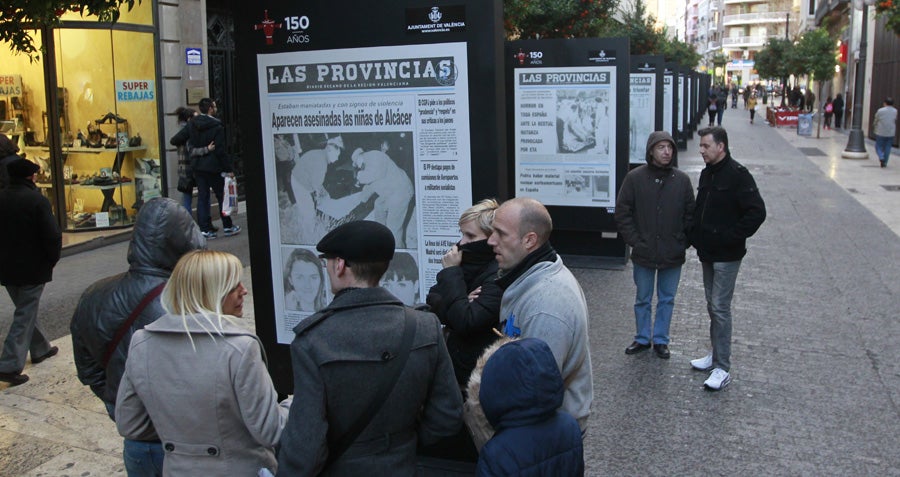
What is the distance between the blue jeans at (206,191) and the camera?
12562 millimetres

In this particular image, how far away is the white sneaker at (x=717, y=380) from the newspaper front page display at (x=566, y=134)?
4.01 m

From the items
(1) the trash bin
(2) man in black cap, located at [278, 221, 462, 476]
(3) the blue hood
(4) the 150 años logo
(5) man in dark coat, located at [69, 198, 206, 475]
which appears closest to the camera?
(3) the blue hood

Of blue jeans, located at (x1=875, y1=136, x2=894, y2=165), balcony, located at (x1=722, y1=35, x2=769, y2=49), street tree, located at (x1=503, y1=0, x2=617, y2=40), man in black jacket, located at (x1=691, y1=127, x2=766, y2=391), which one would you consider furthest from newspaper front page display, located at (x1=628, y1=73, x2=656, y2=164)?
balcony, located at (x1=722, y1=35, x2=769, y2=49)

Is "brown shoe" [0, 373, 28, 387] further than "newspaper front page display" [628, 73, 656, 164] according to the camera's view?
No

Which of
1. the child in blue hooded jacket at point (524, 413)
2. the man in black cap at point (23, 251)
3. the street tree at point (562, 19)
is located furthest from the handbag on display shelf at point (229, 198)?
the child in blue hooded jacket at point (524, 413)

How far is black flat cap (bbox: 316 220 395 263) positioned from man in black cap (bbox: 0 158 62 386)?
4325mm

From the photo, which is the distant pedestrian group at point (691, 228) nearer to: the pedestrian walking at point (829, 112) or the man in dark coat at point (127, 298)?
the man in dark coat at point (127, 298)

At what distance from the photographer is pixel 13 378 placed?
21.0 feet

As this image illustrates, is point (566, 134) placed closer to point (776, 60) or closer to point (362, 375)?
point (362, 375)

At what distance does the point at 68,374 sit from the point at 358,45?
4.14 m

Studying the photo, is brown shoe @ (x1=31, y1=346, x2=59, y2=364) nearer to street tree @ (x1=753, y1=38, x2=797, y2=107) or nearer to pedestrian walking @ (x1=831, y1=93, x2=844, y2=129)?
pedestrian walking @ (x1=831, y1=93, x2=844, y2=129)

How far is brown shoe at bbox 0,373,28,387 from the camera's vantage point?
639 centimetres

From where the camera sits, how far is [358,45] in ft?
13.3

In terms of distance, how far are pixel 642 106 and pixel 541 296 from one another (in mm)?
11470
